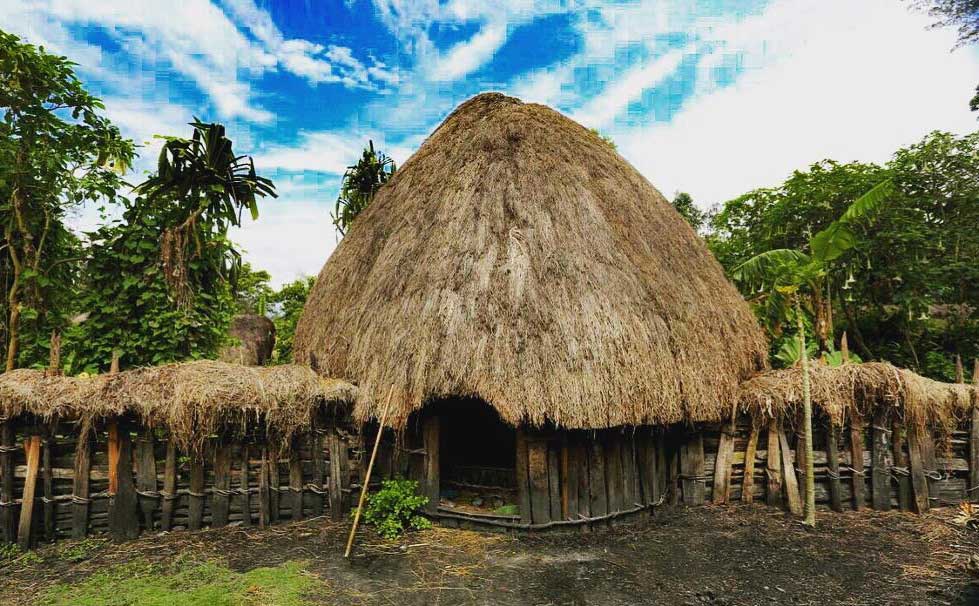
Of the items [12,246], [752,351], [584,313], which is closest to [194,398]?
[584,313]

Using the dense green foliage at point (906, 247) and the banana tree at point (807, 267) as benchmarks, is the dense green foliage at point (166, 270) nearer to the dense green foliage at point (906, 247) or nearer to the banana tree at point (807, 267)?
A: the banana tree at point (807, 267)

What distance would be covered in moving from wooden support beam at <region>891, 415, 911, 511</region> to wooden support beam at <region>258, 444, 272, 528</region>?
856 centimetres

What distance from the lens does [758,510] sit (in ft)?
22.9

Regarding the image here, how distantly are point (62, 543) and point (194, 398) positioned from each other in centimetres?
234

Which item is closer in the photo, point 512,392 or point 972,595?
point 972,595

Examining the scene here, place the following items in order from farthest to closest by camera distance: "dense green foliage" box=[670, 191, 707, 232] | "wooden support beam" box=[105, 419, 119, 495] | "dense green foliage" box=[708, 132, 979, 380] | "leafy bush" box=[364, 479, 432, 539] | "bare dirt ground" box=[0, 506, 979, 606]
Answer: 1. "dense green foliage" box=[670, 191, 707, 232]
2. "dense green foliage" box=[708, 132, 979, 380]
3. "leafy bush" box=[364, 479, 432, 539]
4. "wooden support beam" box=[105, 419, 119, 495]
5. "bare dirt ground" box=[0, 506, 979, 606]

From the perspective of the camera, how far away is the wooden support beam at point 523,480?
604cm

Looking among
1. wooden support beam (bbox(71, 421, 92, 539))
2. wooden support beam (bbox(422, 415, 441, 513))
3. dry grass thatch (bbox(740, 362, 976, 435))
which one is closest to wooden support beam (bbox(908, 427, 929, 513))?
dry grass thatch (bbox(740, 362, 976, 435))

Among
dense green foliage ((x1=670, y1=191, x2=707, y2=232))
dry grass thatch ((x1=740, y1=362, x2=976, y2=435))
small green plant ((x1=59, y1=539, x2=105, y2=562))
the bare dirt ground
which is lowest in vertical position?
the bare dirt ground

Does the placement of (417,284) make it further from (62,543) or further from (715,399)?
(62,543)

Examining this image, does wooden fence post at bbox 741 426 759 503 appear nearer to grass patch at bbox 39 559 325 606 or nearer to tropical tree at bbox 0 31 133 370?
grass patch at bbox 39 559 325 606

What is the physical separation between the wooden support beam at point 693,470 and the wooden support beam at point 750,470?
1.88 ft

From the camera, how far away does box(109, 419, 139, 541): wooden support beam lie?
574 cm

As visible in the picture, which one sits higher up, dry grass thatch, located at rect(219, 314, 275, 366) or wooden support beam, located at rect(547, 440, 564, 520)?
dry grass thatch, located at rect(219, 314, 275, 366)
